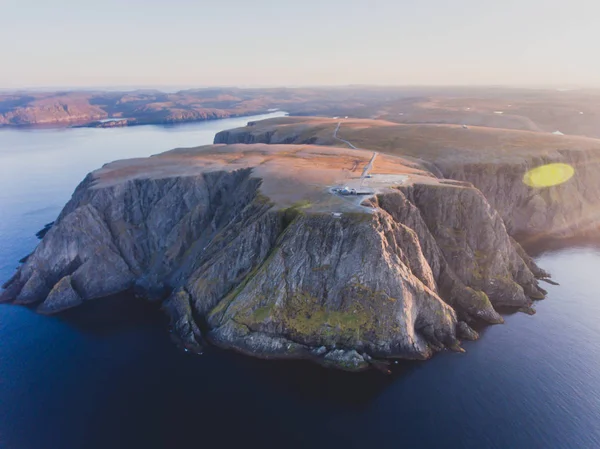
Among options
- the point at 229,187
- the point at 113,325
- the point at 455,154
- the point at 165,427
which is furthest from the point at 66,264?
the point at 455,154

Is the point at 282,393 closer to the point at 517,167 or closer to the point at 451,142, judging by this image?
the point at 517,167

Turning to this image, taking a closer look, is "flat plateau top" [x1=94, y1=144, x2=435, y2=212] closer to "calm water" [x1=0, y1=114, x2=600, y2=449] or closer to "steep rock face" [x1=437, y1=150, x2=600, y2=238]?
"steep rock face" [x1=437, y1=150, x2=600, y2=238]

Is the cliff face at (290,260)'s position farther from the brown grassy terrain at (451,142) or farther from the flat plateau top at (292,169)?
the brown grassy terrain at (451,142)

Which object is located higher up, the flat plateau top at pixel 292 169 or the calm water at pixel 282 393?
the flat plateau top at pixel 292 169

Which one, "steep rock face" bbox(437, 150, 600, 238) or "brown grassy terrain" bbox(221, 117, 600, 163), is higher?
"brown grassy terrain" bbox(221, 117, 600, 163)

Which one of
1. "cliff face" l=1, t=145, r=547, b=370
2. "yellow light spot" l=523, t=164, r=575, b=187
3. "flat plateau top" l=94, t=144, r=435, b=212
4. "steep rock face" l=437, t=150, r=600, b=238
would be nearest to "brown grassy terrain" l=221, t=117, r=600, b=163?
"steep rock face" l=437, t=150, r=600, b=238

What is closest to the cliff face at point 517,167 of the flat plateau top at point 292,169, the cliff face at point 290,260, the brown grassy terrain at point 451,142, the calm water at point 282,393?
the brown grassy terrain at point 451,142
